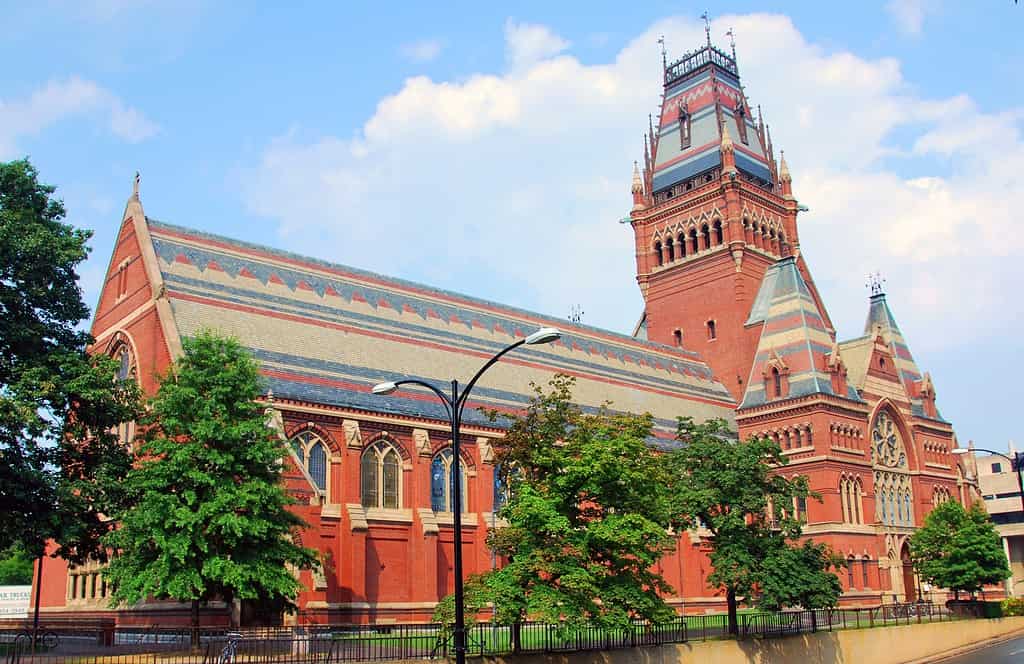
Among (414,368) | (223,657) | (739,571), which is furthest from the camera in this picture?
(414,368)

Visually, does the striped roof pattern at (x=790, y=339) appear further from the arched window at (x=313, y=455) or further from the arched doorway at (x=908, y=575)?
the arched window at (x=313, y=455)

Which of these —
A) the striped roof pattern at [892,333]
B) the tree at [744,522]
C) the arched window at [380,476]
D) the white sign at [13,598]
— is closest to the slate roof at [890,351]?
the striped roof pattern at [892,333]

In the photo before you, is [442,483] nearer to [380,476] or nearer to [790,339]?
[380,476]

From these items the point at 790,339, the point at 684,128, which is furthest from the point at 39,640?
the point at 684,128

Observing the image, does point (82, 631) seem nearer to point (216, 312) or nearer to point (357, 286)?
point (216, 312)

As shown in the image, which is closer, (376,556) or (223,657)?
(223,657)

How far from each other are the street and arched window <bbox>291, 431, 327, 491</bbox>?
31680 millimetres

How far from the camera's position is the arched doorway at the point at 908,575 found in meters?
67.8

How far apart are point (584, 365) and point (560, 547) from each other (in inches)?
1422

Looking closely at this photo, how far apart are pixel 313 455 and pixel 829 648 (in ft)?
83.3

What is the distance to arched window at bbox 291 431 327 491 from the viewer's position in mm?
47969

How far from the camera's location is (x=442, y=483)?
53.8m

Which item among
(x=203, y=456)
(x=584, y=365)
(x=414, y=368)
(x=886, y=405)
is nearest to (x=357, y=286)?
(x=414, y=368)

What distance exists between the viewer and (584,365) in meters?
69.6
